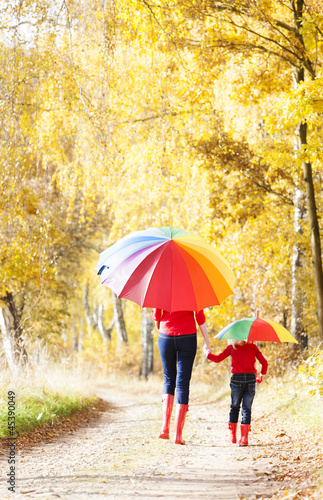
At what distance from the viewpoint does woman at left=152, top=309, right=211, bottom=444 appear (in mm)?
5430

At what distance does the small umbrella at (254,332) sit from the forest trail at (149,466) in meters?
1.15

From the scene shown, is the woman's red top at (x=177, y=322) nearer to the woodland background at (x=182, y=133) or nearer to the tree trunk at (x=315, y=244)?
the woodland background at (x=182, y=133)

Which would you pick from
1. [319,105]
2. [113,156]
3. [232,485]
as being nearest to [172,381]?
[232,485]

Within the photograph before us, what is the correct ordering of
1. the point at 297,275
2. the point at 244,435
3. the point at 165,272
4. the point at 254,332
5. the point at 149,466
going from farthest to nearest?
the point at 297,275 → the point at 254,332 → the point at 244,435 → the point at 165,272 → the point at 149,466

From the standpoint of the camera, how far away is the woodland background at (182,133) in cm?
677

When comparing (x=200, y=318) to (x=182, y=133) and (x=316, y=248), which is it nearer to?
(x=316, y=248)

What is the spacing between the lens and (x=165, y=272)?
5227 millimetres

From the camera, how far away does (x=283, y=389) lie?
9312 mm

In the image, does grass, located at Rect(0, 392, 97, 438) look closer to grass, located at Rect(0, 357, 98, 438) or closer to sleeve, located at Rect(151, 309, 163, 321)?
grass, located at Rect(0, 357, 98, 438)

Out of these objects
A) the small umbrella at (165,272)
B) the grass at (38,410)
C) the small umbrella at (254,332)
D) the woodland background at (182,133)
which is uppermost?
the woodland background at (182,133)

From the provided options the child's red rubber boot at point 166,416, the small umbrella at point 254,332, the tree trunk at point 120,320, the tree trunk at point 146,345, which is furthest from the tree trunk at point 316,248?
the tree trunk at point 120,320

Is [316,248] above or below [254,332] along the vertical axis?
above

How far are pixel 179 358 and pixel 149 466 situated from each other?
1.16m

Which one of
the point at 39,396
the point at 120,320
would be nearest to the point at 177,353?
the point at 39,396
